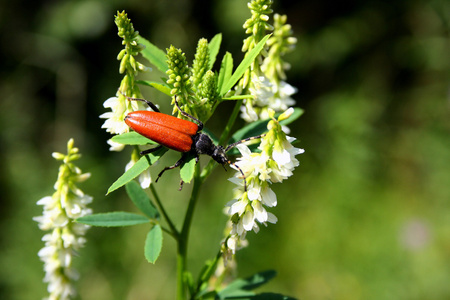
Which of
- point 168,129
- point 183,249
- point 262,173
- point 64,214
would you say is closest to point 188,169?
point 168,129

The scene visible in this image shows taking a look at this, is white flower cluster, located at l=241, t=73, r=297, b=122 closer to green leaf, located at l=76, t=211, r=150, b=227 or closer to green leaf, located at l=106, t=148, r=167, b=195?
green leaf, located at l=106, t=148, r=167, b=195

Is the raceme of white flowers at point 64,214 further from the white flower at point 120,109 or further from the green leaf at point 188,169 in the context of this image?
the green leaf at point 188,169

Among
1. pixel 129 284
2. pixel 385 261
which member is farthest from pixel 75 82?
pixel 385 261

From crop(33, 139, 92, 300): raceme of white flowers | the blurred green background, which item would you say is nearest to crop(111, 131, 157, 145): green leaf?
crop(33, 139, 92, 300): raceme of white flowers

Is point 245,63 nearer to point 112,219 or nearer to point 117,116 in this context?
point 117,116

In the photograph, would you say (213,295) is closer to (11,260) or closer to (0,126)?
(11,260)

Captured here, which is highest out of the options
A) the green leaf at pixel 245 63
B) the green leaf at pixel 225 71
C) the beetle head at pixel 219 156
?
the green leaf at pixel 225 71

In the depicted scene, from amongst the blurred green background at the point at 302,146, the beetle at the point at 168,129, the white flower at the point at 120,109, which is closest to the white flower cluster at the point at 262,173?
the beetle at the point at 168,129
